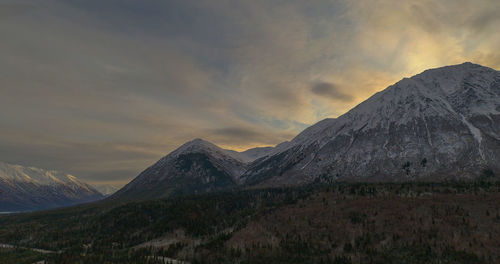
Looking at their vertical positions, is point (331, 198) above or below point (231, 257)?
above

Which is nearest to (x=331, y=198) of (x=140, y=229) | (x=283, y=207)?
(x=283, y=207)

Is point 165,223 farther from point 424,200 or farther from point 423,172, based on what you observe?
point 423,172

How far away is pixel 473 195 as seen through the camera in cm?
8156

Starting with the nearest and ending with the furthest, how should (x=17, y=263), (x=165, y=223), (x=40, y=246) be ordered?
(x=17, y=263) → (x=40, y=246) → (x=165, y=223)

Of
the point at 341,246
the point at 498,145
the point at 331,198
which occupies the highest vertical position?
the point at 498,145

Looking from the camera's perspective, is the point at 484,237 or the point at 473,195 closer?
the point at 484,237

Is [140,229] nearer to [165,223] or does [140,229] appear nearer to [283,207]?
[165,223]

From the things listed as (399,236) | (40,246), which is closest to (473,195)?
(399,236)

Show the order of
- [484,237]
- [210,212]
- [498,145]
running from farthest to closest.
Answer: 1. [498,145]
2. [210,212]
3. [484,237]

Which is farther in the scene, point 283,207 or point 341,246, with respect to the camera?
point 283,207

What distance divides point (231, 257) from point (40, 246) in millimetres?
96339

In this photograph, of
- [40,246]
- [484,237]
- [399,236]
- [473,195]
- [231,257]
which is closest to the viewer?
[484,237]

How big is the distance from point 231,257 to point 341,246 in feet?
82.9

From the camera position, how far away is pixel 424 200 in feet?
269
